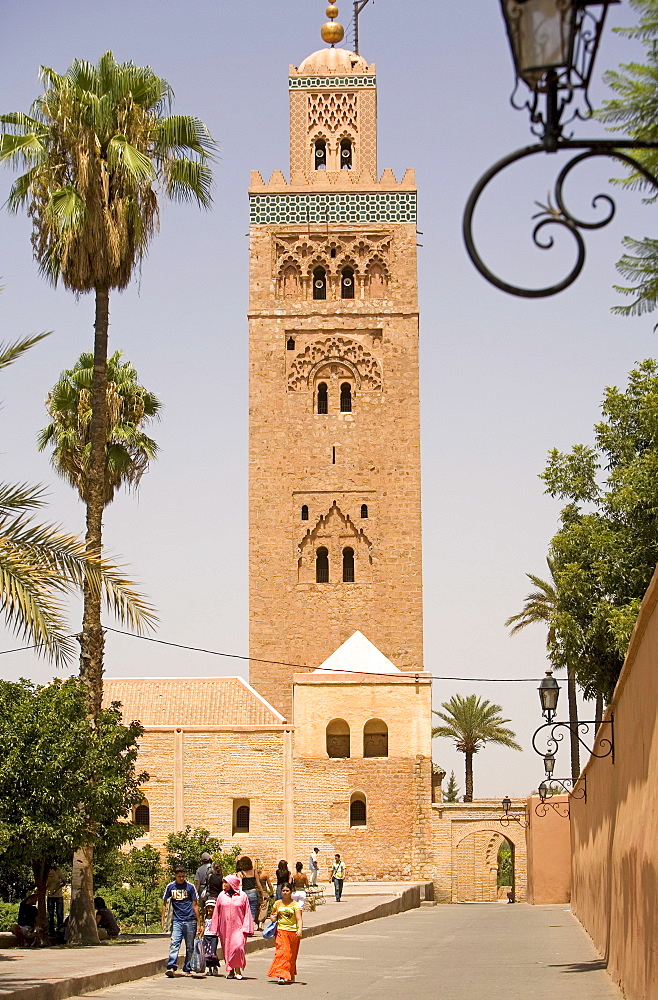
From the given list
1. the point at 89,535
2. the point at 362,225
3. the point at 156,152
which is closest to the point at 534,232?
the point at 89,535

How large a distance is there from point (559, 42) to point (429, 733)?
33048 millimetres

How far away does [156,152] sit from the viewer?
17734mm

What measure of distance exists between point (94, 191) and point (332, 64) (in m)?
29.3

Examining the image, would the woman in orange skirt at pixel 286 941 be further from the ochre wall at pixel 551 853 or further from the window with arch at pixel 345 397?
the window with arch at pixel 345 397

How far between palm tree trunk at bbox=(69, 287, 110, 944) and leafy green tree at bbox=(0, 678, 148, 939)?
204 mm

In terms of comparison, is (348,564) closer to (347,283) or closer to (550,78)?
(347,283)

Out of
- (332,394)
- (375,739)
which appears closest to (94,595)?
(375,739)

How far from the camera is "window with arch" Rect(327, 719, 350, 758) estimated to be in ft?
123

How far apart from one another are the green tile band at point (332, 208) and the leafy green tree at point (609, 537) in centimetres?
2067

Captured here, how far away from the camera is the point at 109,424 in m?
20.9

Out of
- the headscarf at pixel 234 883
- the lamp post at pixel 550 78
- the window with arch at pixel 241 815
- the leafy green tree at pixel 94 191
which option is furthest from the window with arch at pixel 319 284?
the lamp post at pixel 550 78

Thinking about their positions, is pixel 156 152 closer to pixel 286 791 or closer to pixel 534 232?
pixel 534 232

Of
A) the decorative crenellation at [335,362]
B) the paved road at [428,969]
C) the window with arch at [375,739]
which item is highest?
the decorative crenellation at [335,362]

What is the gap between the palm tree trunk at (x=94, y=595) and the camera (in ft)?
54.3
